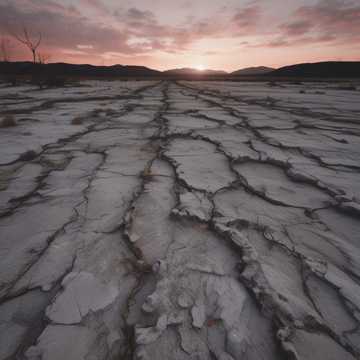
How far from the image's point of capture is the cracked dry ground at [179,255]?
0.56 metres

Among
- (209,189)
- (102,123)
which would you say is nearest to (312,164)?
(209,189)

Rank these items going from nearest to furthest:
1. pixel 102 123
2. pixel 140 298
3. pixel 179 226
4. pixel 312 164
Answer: pixel 140 298, pixel 179 226, pixel 312 164, pixel 102 123

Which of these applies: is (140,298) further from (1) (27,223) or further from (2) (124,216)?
(1) (27,223)

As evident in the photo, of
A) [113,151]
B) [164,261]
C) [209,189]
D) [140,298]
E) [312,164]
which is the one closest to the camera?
[140,298]

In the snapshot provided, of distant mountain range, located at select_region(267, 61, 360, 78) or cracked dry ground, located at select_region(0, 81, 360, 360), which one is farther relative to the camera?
distant mountain range, located at select_region(267, 61, 360, 78)

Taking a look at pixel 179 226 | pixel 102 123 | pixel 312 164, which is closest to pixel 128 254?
pixel 179 226

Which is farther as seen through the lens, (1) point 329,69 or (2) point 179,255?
(1) point 329,69

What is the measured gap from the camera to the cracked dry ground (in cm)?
56

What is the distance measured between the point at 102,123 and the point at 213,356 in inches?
108

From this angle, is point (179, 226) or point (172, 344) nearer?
point (172, 344)

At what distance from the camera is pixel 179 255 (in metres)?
0.82

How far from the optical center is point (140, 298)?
67 centimetres

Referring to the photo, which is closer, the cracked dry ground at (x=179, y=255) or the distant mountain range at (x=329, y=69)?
the cracked dry ground at (x=179, y=255)

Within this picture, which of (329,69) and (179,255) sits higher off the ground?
(329,69)
